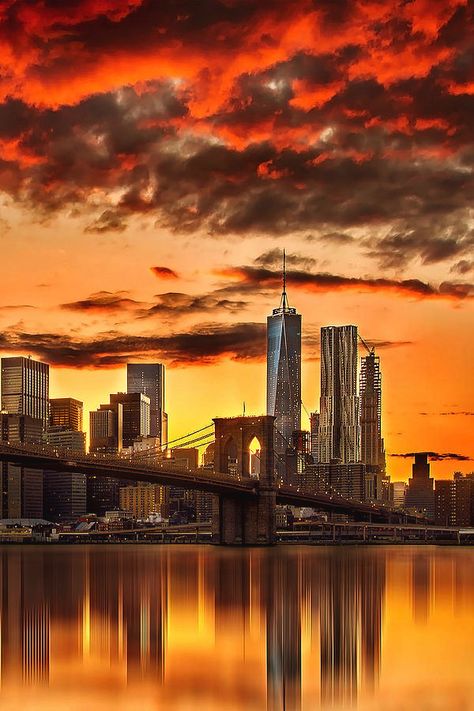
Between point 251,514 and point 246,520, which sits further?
point 246,520

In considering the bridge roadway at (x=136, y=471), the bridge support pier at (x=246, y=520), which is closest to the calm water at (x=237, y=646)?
the bridge roadway at (x=136, y=471)

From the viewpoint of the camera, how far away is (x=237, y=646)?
22.6 m

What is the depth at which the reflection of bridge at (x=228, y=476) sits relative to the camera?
281ft

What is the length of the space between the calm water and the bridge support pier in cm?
6040

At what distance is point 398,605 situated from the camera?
108 feet

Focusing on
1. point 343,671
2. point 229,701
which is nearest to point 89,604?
point 343,671

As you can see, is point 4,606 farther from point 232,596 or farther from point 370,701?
point 370,701

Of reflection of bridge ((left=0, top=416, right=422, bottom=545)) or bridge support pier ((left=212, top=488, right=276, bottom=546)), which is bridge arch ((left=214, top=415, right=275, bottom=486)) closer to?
reflection of bridge ((left=0, top=416, right=422, bottom=545))

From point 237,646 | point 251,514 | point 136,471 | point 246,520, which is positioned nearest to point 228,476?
point 251,514

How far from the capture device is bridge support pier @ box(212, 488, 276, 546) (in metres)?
102

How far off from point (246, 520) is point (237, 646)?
82.0 meters

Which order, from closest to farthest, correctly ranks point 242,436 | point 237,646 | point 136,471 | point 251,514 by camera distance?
point 237,646, point 136,471, point 251,514, point 242,436

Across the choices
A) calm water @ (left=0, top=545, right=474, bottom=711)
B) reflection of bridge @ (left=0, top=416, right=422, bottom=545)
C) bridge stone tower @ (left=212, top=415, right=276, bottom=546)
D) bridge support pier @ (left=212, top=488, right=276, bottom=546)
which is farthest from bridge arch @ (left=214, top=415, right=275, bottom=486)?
calm water @ (left=0, top=545, right=474, bottom=711)

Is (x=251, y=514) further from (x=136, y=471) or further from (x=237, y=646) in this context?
(x=237, y=646)
